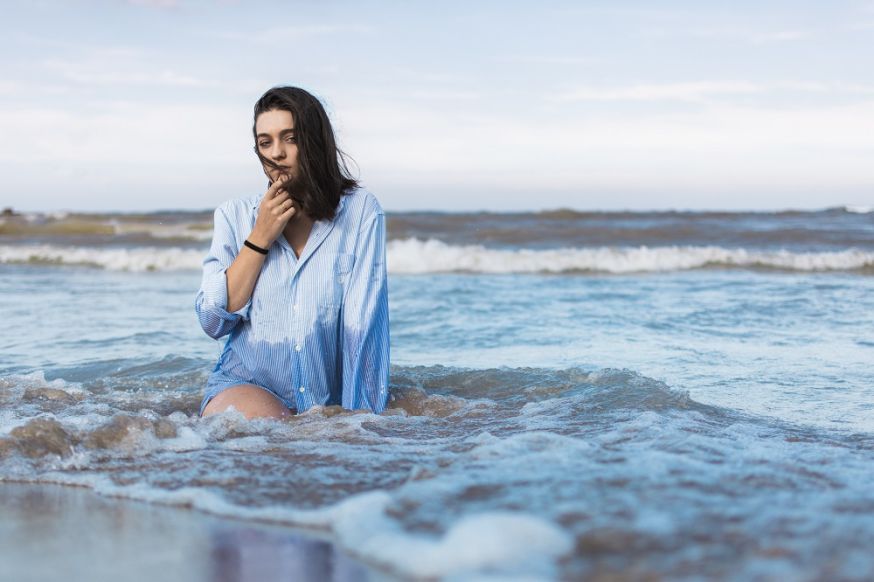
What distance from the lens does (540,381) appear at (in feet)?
18.0

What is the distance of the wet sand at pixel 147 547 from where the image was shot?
2381mm

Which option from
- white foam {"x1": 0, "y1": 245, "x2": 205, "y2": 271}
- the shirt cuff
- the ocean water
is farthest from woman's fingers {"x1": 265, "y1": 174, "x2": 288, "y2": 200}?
white foam {"x1": 0, "y1": 245, "x2": 205, "y2": 271}

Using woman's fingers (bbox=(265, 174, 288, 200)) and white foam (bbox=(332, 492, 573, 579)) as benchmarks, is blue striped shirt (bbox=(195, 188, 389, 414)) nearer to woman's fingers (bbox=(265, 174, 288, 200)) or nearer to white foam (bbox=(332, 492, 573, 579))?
woman's fingers (bbox=(265, 174, 288, 200))

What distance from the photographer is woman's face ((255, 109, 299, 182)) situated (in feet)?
13.7

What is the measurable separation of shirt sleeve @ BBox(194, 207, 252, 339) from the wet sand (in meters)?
1.16

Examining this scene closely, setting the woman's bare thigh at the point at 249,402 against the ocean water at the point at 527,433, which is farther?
the woman's bare thigh at the point at 249,402

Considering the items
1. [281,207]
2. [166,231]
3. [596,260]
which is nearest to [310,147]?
[281,207]

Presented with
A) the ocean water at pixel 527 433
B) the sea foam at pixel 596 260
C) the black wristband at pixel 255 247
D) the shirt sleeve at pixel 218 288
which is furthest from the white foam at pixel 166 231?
the black wristband at pixel 255 247

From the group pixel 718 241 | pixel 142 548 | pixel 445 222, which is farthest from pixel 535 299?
pixel 445 222

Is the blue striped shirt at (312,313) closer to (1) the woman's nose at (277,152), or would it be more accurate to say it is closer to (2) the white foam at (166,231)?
(1) the woman's nose at (277,152)

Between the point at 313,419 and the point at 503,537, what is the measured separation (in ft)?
6.43

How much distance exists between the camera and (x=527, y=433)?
378cm

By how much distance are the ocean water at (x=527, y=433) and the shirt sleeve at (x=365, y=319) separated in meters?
0.16

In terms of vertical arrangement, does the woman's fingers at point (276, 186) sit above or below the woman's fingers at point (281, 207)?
above
